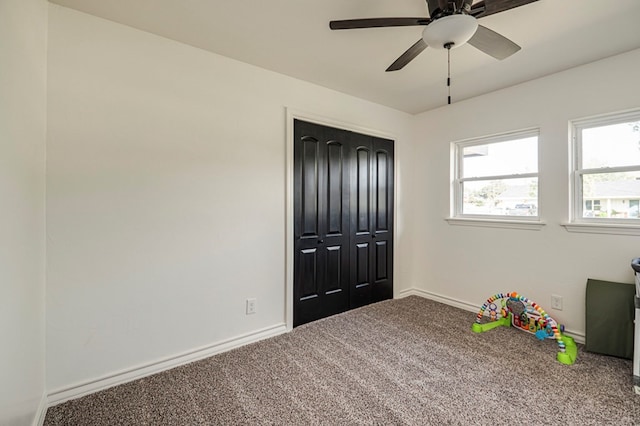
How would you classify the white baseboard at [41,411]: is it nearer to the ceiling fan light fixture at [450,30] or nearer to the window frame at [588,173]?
the ceiling fan light fixture at [450,30]

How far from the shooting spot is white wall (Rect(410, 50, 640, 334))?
2.40m

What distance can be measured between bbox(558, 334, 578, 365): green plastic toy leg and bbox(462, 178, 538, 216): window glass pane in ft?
3.76

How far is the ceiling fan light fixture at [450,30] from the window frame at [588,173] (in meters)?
1.87

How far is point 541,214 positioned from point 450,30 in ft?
7.17

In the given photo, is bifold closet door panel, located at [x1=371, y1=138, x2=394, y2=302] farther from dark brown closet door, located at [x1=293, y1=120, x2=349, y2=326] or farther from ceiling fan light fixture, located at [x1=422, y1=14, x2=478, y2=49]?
ceiling fan light fixture, located at [x1=422, y1=14, x2=478, y2=49]

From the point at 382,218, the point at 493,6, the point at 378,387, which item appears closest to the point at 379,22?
the point at 493,6

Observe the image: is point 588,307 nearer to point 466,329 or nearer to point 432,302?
point 466,329

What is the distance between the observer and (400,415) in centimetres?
163

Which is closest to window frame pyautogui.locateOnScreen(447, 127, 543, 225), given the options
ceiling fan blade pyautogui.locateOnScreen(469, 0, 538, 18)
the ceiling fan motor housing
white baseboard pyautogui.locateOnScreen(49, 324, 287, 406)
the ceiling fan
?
the ceiling fan

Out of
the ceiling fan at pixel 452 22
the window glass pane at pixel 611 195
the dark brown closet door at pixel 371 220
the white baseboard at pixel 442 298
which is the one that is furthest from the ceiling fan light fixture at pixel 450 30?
the white baseboard at pixel 442 298

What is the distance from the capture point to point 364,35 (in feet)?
6.70

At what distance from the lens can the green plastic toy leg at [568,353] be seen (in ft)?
7.09

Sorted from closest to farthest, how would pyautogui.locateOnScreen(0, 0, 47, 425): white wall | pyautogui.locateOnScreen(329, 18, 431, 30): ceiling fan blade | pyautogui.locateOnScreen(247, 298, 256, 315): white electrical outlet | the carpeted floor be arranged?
pyautogui.locateOnScreen(0, 0, 47, 425): white wall → pyautogui.locateOnScreen(329, 18, 431, 30): ceiling fan blade → the carpeted floor → pyautogui.locateOnScreen(247, 298, 256, 315): white electrical outlet

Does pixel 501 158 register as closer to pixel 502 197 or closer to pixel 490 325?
pixel 502 197
